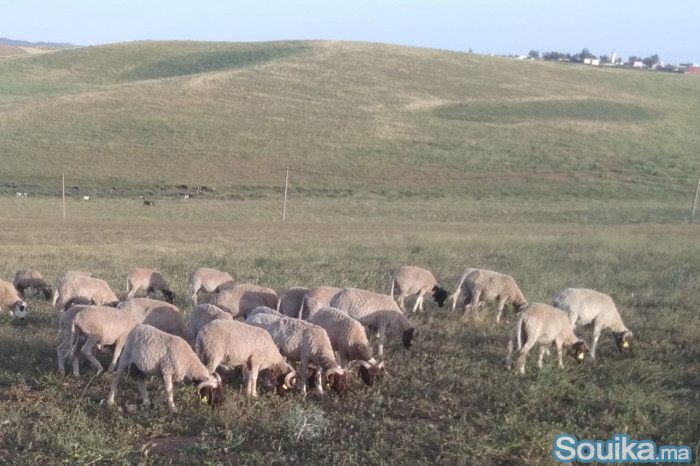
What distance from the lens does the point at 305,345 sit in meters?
9.84

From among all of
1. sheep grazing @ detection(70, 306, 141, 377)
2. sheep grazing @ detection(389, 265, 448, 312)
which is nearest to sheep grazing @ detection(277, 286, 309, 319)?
sheep grazing @ detection(389, 265, 448, 312)

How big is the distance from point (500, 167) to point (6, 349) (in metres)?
52.8

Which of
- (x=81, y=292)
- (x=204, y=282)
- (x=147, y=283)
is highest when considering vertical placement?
(x=81, y=292)

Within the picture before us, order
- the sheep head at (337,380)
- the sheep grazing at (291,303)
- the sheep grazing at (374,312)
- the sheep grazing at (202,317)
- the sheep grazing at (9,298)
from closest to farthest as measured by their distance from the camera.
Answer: the sheep head at (337,380), the sheep grazing at (202,317), the sheep grazing at (374,312), the sheep grazing at (291,303), the sheep grazing at (9,298)

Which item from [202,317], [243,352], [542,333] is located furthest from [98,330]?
[542,333]

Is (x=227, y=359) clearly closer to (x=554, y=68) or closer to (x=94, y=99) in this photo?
(x=94, y=99)

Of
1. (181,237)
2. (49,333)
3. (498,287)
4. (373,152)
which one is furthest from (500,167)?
(49,333)

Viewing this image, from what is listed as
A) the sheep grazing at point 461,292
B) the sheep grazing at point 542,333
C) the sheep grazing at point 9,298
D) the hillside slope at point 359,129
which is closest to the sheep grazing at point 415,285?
the sheep grazing at point 461,292

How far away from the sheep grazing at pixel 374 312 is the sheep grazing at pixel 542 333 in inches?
67.9

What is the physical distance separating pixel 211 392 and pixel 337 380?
5.55ft

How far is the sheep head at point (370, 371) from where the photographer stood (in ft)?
31.2

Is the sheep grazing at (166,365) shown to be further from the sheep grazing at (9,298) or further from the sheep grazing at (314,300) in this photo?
the sheep grazing at (9,298)

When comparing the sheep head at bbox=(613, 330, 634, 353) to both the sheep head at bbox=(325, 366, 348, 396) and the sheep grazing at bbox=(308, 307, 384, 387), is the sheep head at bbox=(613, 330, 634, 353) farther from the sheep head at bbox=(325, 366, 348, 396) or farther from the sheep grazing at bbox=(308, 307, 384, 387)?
the sheep head at bbox=(325, 366, 348, 396)

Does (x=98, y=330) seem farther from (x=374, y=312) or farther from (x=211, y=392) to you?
(x=374, y=312)
